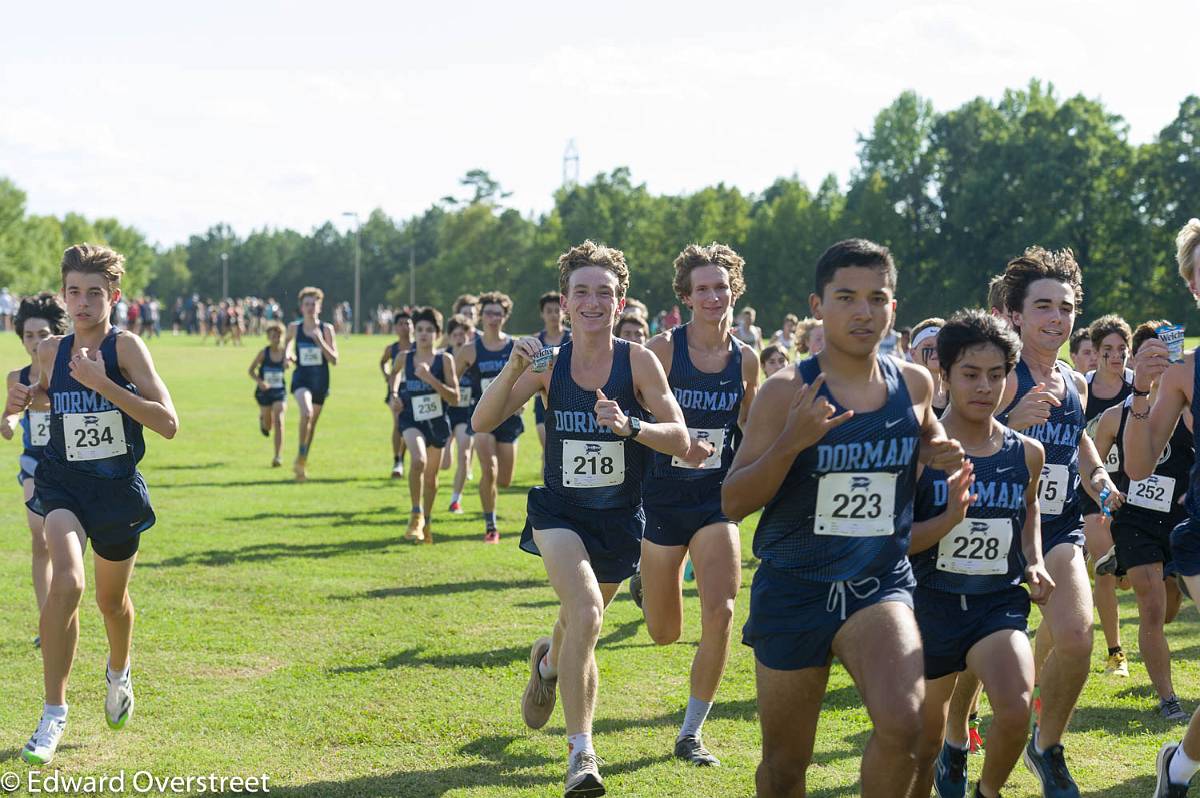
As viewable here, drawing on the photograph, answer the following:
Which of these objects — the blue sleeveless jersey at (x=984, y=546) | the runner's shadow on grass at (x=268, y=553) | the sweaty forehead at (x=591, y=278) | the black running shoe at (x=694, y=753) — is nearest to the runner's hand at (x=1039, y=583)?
the blue sleeveless jersey at (x=984, y=546)

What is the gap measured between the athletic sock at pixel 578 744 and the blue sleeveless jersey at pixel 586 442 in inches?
44.2

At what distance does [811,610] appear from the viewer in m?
4.16

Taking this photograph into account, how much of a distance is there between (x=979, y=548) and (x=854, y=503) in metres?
0.87

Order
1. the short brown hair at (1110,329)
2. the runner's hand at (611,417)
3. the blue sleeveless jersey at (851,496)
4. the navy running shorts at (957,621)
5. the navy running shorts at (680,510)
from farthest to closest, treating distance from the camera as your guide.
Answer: the short brown hair at (1110,329) < the navy running shorts at (680,510) < the runner's hand at (611,417) < the navy running shorts at (957,621) < the blue sleeveless jersey at (851,496)

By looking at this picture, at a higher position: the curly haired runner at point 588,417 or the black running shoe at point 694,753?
the curly haired runner at point 588,417

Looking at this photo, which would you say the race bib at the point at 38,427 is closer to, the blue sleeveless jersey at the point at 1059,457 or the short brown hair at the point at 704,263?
the short brown hair at the point at 704,263

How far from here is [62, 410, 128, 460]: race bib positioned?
6.07 meters

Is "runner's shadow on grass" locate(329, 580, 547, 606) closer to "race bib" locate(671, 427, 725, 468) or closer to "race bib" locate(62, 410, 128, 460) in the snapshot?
"race bib" locate(671, 427, 725, 468)

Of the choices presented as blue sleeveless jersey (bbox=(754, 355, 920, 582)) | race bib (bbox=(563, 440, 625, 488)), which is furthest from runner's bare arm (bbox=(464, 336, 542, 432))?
blue sleeveless jersey (bbox=(754, 355, 920, 582))

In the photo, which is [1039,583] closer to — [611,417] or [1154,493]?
[611,417]

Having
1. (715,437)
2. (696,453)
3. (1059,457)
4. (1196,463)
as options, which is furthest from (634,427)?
(1196,463)

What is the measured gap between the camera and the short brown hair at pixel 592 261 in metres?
6.09

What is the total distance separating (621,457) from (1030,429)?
187 cm

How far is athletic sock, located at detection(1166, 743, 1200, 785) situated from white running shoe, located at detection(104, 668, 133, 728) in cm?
483
